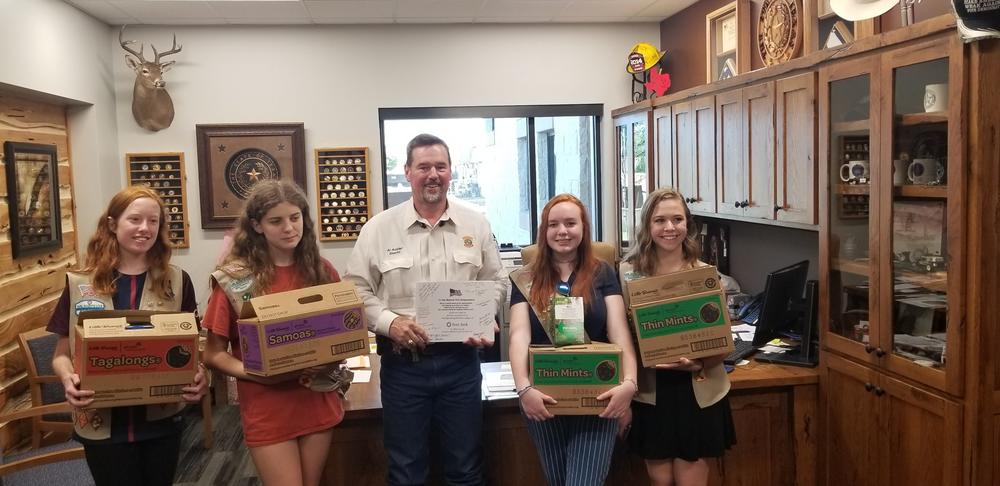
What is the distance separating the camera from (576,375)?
2.04m

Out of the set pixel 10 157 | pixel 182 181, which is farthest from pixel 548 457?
pixel 182 181

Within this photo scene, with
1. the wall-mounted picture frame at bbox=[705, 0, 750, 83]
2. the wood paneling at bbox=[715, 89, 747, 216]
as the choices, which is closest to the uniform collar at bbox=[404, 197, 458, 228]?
the wood paneling at bbox=[715, 89, 747, 216]

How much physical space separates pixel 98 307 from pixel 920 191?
7.95 feet

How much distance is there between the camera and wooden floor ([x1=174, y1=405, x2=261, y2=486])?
366cm

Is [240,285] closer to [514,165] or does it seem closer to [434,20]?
[434,20]

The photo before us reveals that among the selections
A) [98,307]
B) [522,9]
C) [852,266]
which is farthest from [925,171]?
[522,9]

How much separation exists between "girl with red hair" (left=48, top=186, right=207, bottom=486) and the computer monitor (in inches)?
82.7

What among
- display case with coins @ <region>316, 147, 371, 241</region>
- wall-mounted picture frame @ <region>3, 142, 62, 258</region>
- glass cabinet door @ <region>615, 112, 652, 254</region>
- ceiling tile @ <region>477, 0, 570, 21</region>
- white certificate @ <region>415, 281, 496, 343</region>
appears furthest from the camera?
display case with coins @ <region>316, 147, 371, 241</region>

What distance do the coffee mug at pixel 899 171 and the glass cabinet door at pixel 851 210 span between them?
0.30 ft

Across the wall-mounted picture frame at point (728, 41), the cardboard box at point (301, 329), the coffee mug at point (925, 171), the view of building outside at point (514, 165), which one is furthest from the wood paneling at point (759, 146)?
the view of building outside at point (514, 165)

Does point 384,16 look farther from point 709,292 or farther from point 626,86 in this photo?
point 709,292

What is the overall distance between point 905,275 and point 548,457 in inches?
49.9

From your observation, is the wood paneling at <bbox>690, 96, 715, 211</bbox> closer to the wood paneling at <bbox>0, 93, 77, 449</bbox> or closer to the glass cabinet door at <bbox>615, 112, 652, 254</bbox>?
the glass cabinet door at <bbox>615, 112, 652, 254</bbox>

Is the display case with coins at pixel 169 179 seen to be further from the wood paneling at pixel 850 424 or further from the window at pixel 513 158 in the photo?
the wood paneling at pixel 850 424
